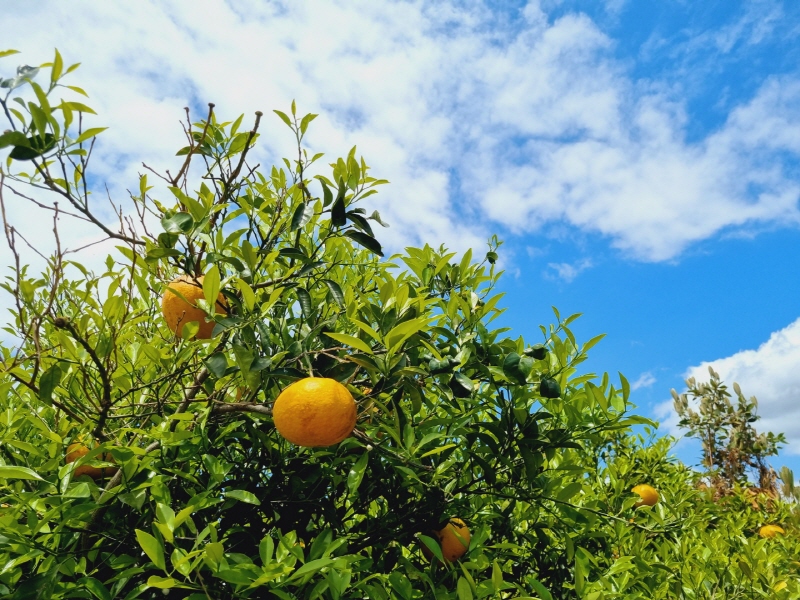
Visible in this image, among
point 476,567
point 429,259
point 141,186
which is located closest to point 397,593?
point 476,567

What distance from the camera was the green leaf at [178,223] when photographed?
1.98 m

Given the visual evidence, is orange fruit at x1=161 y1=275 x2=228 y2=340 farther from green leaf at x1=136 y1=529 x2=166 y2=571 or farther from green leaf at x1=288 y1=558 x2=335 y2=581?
green leaf at x1=288 y1=558 x2=335 y2=581

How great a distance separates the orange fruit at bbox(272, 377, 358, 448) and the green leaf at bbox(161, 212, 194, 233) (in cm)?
65

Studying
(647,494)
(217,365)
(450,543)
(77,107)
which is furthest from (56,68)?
(647,494)

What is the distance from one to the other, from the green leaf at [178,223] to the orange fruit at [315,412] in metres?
0.65

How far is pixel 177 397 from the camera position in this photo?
2457 millimetres

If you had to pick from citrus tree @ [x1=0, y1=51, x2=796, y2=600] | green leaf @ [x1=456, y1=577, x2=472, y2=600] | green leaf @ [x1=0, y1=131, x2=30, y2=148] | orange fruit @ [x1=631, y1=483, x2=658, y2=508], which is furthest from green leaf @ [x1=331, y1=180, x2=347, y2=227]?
orange fruit @ [x1=631, y1=483, x2=658, y2=508]

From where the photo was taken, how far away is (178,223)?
6.51 feet

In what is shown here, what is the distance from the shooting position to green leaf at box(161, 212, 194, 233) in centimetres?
198

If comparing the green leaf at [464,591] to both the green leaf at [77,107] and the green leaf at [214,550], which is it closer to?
the green leaf at [214,550]

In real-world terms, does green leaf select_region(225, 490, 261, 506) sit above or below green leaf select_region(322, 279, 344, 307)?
below

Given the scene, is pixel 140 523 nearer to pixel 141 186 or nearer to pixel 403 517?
pixel 403 517

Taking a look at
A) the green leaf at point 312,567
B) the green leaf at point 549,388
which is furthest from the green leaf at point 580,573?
the green leaf at point 312,567

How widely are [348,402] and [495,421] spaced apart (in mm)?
650
